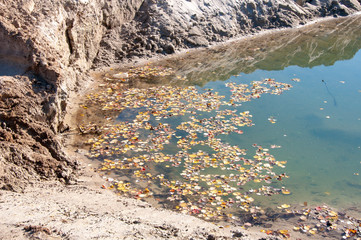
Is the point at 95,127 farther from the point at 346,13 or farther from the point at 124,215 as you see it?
the point at 346,13

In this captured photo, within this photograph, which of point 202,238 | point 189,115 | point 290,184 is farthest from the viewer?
point 189,115

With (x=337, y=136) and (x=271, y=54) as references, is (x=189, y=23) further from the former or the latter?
(x=337, y=136)

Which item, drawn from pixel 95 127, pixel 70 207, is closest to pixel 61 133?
pixel 95 127

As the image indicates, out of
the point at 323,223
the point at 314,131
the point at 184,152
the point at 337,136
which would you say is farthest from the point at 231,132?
the point at 323,223

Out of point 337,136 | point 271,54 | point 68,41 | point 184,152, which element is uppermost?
point 68,41

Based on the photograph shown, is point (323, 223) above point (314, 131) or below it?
below

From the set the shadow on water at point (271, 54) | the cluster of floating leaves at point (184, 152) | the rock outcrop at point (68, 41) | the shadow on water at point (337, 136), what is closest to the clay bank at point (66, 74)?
the rock outcrop at point (68, 41)

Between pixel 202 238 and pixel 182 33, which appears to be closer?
pixel 202 238
